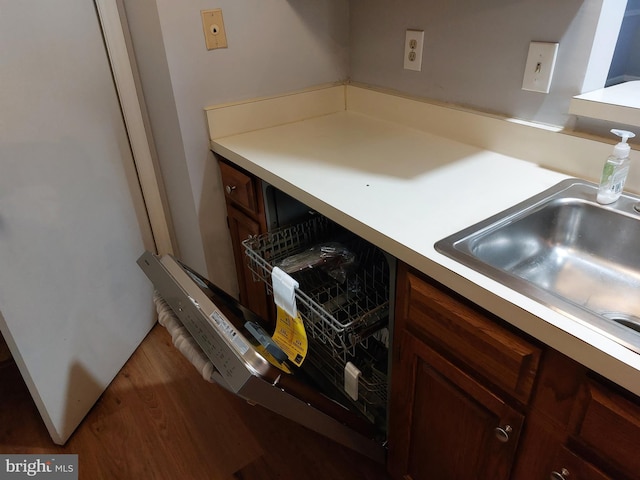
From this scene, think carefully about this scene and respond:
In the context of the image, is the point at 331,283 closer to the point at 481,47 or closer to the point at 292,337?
the point at 292,337

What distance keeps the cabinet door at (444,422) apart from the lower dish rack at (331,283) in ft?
0.47

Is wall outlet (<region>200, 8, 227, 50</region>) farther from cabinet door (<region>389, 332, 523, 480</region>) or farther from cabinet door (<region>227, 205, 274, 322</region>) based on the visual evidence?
cabinet door (<region>389, 332, 523, 480</region>)

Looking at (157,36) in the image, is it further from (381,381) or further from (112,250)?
(381,381)

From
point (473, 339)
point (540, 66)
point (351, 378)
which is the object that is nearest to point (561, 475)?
point (473, 339)

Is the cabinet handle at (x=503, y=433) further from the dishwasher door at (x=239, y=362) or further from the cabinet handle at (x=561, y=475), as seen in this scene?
the dishwasher door at (x=239, y=362)

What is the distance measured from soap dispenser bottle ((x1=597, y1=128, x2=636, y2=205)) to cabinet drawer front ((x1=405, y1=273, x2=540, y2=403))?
45 cm

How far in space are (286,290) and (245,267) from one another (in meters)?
0.67

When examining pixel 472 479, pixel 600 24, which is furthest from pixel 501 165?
pixel 472 479

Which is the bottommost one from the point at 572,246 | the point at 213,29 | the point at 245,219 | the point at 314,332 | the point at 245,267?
the point at 245,267

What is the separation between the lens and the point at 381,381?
4.18 ft

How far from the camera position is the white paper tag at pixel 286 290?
1.10 metres

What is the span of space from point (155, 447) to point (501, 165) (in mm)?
1382

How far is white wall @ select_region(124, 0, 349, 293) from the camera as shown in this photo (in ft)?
4.66

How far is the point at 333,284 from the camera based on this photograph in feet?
4.60
